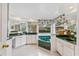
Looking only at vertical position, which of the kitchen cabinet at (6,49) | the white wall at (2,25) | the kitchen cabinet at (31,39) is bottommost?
the kitchen cabinet at (6,49)

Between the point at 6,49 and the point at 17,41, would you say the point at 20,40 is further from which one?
the point at 6,49

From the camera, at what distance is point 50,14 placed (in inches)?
73.8

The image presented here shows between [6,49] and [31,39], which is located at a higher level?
[31,39]

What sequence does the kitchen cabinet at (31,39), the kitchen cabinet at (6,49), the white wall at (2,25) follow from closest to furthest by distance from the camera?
the kitchen cabinet at (6,49) → the white wall at (2,25) → the kitchen cabinet at (31,39)

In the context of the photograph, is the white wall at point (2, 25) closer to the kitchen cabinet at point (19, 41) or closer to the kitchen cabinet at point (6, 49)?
the kitchen cabinet at point (6, 49)

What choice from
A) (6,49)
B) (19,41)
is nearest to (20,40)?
(19,41)

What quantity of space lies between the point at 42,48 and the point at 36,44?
0.16 m

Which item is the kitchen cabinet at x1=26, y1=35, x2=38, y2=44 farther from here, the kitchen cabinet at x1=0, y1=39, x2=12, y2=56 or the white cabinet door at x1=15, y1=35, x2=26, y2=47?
the kitchen cabinet at x1=0, y1=39, x2=12, y2=56

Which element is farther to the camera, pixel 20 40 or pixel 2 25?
pixel 20 40

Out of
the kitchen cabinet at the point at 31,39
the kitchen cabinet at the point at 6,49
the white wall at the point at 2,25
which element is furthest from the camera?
the kitchen cabinet at the point at 31,39

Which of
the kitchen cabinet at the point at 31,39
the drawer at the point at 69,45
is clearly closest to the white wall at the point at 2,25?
the kitchen cabinet at the point at 31,39

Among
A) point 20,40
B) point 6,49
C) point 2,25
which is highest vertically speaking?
point 2,25

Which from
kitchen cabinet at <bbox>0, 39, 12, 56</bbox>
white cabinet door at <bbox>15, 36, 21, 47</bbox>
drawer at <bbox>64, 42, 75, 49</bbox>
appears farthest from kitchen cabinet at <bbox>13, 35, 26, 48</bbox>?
drawer at <bbox>64, 42, 75, 49</bbox>

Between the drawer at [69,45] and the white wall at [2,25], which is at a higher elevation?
the white wall at [2,25]
